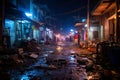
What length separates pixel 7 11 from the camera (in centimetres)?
2023

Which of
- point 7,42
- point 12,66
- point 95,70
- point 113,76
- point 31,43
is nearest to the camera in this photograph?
point 113,76

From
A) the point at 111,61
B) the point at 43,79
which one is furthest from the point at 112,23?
Answer: the point at 43,79

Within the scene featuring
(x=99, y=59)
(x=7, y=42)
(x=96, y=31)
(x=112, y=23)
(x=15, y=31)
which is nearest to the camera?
(x=99, y=59)

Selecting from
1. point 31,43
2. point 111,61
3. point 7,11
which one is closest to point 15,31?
point 31,43

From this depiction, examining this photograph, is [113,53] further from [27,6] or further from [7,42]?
[27,6]

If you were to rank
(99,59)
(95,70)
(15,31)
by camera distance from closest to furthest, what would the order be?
(95,70) → (99,59) → (15,31)

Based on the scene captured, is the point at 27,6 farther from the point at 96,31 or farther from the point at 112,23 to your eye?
the point at 112,23

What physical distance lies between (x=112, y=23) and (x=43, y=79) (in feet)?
51.8

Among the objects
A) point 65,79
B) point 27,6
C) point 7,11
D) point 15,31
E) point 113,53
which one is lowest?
point 65,79

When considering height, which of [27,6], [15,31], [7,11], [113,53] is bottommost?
[113,53]

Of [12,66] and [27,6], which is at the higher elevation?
[27,6]

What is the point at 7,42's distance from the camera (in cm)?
1948

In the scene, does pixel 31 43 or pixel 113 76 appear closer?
pixel 113 76

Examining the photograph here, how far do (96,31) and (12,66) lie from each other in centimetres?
2440
